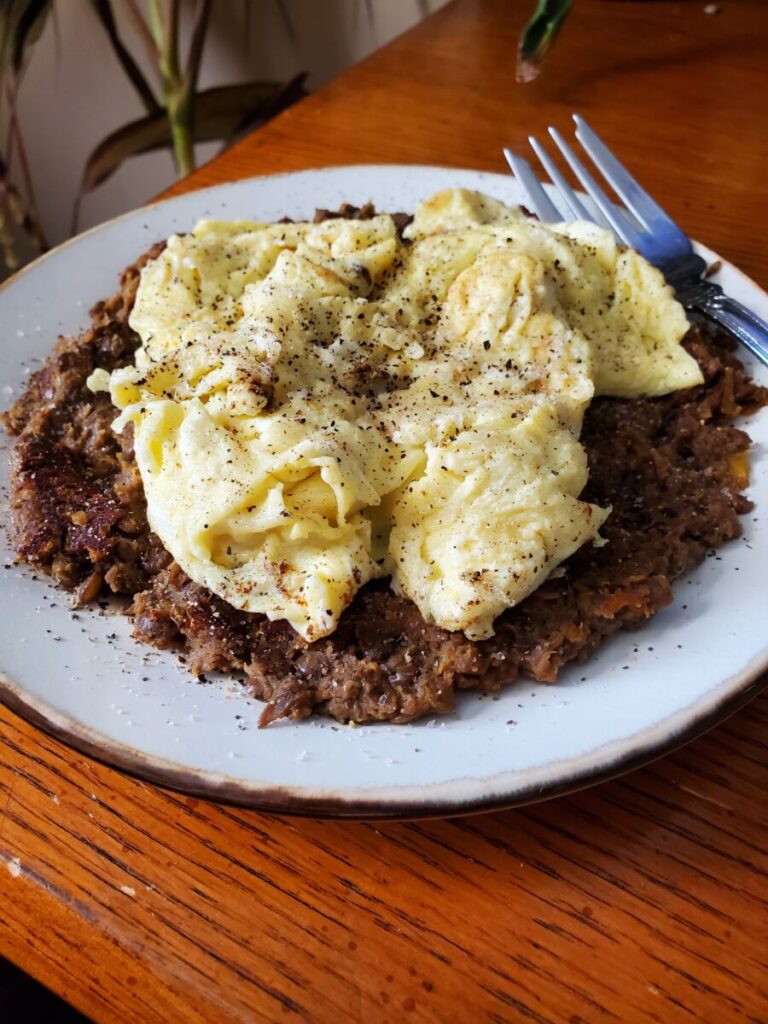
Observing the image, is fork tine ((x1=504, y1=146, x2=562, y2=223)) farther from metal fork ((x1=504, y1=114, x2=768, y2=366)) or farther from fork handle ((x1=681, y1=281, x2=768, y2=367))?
fork handle ((x1=681, y1=281, x2=768, y2=367))

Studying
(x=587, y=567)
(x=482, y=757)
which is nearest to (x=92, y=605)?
(x=482, y=757)

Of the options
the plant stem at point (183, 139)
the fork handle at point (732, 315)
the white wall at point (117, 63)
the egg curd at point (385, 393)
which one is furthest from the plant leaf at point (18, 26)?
the fork handle at point (732, 315)

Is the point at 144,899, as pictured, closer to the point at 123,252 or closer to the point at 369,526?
the point at 369,526

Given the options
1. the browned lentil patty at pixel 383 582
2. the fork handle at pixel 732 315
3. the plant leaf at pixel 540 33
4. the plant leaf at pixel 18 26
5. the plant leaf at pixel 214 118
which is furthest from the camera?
the plant leaf at pixel 214 118

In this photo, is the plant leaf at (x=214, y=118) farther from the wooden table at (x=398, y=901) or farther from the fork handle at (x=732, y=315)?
the wooden table at (x=398, y=901)

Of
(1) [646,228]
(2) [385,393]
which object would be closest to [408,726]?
(2) [385,393]
